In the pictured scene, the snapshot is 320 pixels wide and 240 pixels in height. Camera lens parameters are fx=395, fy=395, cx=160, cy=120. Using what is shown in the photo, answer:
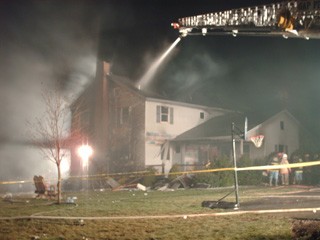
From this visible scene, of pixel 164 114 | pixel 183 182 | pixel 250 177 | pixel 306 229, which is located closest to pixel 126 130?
pixel 164 114

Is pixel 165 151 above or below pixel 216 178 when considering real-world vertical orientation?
above

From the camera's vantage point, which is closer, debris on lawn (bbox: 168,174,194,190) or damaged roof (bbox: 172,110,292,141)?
debris on lawn (bbox: 168,174,194,190)

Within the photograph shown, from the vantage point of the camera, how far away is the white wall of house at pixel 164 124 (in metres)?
30.4

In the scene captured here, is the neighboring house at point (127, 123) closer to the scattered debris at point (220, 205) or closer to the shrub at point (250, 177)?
the shrub at point (250, 177)

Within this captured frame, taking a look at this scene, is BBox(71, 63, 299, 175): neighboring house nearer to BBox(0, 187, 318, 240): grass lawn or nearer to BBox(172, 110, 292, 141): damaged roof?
BBox(172, 110, 292, 141): damaged roof

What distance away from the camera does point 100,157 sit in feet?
106

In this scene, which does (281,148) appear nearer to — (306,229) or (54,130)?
(54,130)

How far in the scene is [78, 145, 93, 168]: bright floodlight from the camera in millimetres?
28128

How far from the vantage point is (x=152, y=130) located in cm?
3056

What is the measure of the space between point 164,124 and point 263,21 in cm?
2060

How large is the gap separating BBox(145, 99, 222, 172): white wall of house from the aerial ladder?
55.7ft

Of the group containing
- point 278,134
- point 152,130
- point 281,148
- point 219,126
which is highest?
point 219,126

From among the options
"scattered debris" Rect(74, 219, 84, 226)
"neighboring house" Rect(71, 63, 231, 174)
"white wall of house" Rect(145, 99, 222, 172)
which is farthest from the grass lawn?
"white wall of house" Rect(145, 99, 222, 172)

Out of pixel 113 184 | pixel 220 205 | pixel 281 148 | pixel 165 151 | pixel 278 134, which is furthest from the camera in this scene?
pixel 281 148
